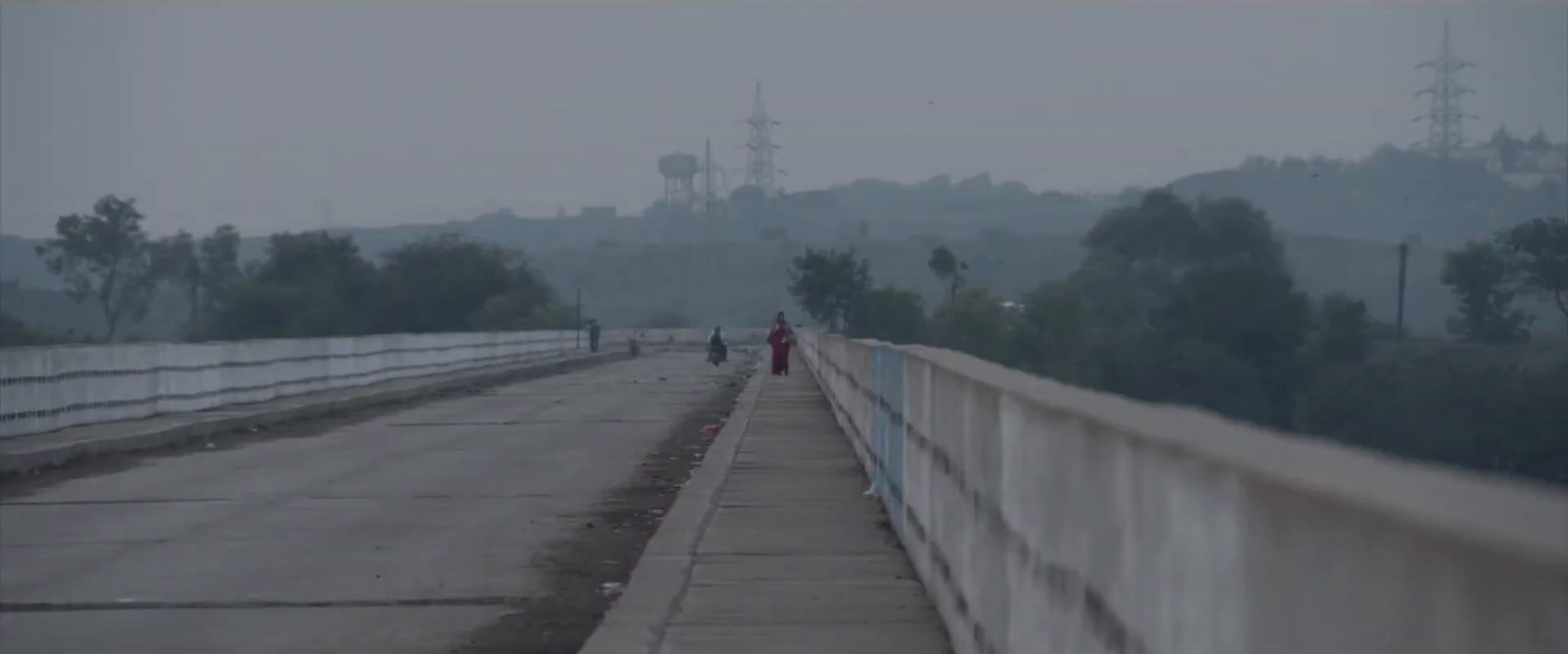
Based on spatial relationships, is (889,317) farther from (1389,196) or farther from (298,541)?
(298,541)

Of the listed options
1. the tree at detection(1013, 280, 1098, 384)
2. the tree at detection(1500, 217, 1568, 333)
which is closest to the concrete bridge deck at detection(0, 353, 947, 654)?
the tree at detection(1500, 217, 1568, 333)

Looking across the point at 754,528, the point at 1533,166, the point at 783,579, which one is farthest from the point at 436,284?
the point at 783,579

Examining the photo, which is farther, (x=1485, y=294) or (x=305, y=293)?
(x=305, y=293)

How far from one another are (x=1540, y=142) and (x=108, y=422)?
42581 millimetres

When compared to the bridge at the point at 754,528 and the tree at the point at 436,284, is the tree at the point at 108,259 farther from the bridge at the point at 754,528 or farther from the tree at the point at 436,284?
the bridge at the point at 754,528

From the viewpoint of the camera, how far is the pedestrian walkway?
30.7 feet

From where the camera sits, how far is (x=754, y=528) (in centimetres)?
1399

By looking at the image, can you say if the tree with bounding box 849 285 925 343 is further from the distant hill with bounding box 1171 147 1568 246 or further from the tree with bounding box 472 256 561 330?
the tree with bounding box 472 256 561 330

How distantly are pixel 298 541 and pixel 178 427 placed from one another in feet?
37.1

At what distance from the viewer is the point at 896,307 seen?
86.3 metres

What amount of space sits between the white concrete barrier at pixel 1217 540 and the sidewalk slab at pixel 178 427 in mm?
14138

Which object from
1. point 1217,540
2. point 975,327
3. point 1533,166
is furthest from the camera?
point 975,327

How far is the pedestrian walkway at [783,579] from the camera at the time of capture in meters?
9.34

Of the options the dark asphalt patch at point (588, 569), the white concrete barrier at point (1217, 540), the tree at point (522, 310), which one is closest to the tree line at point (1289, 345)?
the dark asphalt patch at point (588, 569)
